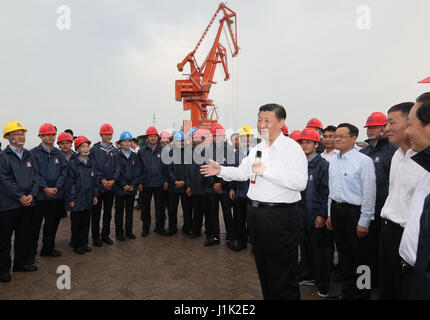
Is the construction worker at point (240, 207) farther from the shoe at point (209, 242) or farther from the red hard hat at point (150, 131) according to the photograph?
the red hard hat at point (150, 131)

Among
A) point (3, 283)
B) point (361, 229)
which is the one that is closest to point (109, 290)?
point (3, 283)

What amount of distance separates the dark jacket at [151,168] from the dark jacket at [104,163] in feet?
2.27

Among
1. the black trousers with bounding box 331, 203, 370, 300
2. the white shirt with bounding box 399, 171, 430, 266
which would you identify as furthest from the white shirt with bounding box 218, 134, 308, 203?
the black trousers with bounding box 331, 203, 370, 300

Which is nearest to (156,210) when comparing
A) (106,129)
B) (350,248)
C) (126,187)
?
(126,187)

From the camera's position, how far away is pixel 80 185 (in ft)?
16.4

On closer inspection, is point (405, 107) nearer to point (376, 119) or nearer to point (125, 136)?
point (376, 119)

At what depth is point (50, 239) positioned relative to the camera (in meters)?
4.83

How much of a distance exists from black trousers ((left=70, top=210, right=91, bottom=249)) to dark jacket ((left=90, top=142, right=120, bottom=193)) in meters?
0.68

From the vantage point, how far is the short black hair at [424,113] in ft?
4.63

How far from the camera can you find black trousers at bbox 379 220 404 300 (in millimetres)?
2250

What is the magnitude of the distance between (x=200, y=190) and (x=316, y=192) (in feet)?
9.28

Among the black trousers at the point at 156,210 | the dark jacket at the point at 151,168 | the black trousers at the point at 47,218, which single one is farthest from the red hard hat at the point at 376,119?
the black trousers at the point at 47,218

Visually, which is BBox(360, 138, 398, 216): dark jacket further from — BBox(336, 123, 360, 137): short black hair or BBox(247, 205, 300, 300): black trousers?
BBox(247, 205, 300, 300): black trousers

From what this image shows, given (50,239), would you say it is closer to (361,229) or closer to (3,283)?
(3,283)
